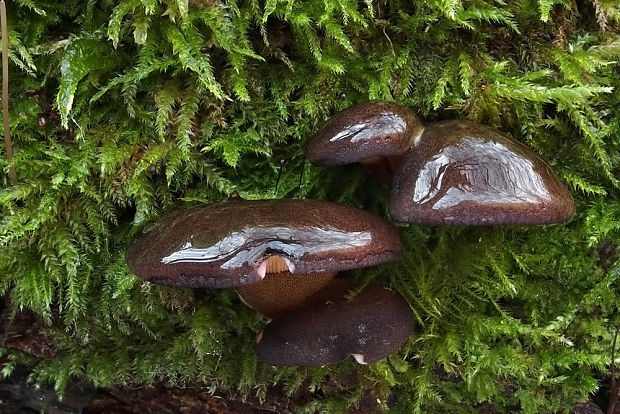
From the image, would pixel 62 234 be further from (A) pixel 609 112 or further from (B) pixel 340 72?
(A) pixel 609 112

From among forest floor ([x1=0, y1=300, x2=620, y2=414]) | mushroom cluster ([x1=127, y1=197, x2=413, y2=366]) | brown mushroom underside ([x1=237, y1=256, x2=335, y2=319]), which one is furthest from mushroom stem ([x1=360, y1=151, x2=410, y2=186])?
forest floor ([x1=0, y1=300, x2=620, y2=414])

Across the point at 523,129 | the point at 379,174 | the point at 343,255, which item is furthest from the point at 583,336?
the point at 343,255

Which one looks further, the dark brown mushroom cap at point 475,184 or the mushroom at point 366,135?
the mushroom at point 366,135

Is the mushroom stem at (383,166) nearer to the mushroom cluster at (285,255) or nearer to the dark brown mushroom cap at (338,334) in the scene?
the mushroom cluster at (285,255)

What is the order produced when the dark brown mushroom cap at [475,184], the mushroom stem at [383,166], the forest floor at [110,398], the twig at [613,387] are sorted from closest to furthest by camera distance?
the dark brown mushroom cap at [475,184], the mushroom stem at [383,166], the twig at [613,387], the forest floor at [110,398]

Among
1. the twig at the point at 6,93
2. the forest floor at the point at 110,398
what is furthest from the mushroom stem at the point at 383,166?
the twig at the point at 6,93

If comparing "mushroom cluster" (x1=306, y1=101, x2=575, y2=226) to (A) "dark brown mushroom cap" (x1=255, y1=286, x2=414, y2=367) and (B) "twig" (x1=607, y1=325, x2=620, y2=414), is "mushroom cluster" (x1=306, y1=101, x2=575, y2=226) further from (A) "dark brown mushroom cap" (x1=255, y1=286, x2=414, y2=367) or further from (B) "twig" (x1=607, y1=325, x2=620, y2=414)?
(B) "twig" (x1=607, y1=325, x2=620, y2=414)

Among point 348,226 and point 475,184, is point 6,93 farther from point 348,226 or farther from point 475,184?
point 475,184

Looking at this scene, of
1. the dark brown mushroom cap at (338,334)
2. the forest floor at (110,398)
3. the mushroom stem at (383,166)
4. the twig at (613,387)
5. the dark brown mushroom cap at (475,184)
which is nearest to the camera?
the dark brown mushroom cap at (475,184)
